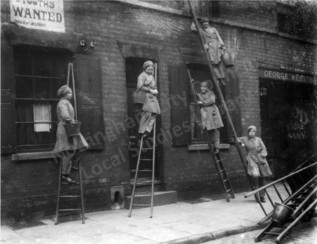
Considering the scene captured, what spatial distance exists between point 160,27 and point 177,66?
0.99 m

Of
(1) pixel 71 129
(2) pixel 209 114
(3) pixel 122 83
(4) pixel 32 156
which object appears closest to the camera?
(1) pixel 71 129

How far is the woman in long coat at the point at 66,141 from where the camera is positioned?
23.2 ft

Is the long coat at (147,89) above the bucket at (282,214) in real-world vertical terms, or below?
above

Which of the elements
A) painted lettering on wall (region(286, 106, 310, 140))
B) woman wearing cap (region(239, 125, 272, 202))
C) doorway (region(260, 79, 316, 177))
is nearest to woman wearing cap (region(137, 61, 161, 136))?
woman wearing cap (region(239, 125, 272, 202))

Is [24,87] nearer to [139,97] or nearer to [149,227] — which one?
[139,97]

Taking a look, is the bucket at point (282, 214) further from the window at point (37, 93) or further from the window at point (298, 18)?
the window at point (298, 18)

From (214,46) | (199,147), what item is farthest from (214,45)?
(199,147)

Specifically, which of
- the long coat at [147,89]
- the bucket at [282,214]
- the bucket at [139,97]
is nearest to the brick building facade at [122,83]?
the bucket at [139,97]

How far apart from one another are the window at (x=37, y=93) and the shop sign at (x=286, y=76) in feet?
19.7

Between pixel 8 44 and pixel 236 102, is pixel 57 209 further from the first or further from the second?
pixel 236 102

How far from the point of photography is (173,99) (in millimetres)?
9422

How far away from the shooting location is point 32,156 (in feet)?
24.0

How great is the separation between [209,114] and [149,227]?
3447 millimetres

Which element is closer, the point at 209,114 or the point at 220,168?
the point at 209,114
